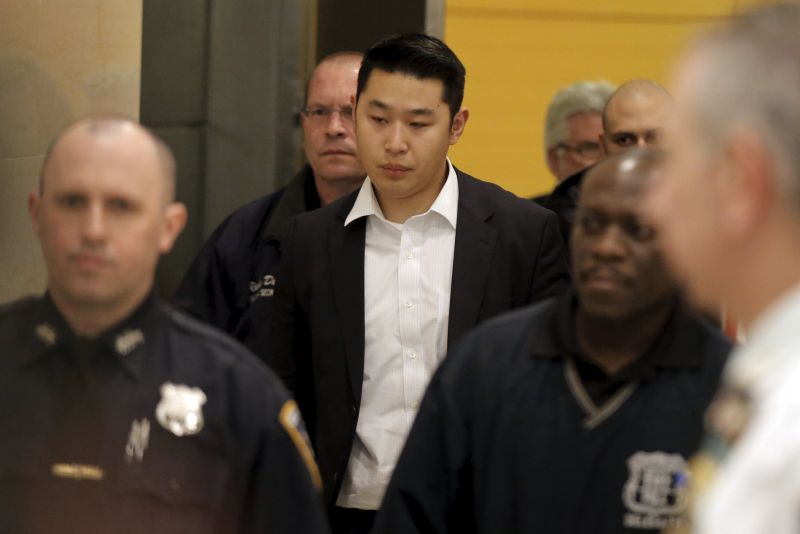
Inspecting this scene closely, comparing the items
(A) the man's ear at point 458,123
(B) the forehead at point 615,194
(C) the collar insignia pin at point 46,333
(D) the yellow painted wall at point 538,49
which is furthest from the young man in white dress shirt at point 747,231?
(D) the yellow painted wall at point 538,49

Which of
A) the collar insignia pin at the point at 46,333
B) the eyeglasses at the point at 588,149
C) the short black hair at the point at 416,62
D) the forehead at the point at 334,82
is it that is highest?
the short black hair at the point at 416,62

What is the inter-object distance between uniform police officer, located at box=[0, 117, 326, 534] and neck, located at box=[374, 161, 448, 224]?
4.59ft

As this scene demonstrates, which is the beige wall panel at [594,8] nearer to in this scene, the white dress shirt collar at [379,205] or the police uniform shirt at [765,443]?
the white dress shirt collar at [379,205]

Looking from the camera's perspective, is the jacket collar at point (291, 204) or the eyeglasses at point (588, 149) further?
the eyeglasses at point (588, 149)

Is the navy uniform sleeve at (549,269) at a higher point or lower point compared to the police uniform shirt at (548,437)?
higher

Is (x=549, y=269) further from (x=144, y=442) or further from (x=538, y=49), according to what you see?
(x=538, y=49)

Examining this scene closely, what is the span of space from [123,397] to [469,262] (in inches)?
60.9

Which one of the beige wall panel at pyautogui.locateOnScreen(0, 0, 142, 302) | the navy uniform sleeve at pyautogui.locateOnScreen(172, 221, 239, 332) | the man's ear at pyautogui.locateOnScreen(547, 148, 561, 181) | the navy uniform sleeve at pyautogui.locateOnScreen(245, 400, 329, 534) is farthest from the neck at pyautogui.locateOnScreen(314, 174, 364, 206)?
the navy uniform sleeve at pyautogui.locateOnScreen(245, 400, 329, 534)

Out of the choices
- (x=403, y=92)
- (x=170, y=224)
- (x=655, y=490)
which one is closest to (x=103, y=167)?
(x=170, y=224)

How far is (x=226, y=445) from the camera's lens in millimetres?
2994

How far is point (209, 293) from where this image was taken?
16.3 ft

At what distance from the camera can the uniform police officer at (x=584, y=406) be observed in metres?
3.16

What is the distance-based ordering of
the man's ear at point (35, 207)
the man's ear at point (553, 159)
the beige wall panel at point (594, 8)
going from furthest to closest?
the beige wall panel at point (594, 8), the man's ear at point (553, 159), the man's ear at point (35, 207)

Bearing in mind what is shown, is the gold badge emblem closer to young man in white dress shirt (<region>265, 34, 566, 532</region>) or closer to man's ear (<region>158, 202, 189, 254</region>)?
man's ear (<region>158, 202, 189, 254</region>)
